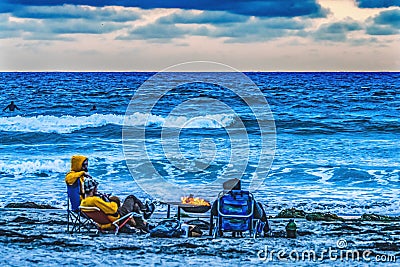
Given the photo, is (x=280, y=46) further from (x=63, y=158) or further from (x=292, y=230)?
(x=292, y=230)

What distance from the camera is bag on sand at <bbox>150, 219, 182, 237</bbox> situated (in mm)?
8008

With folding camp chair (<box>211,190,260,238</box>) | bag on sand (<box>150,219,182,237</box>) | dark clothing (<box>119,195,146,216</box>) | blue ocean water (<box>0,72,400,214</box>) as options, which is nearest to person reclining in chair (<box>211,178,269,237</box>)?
folding camp chair (<box>211,190,260,238</box>)

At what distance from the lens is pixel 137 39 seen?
93.5 ft

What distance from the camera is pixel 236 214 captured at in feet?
26.3

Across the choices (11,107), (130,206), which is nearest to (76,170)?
(130,206)

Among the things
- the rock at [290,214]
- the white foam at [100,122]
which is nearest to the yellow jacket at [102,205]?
the rock at [290,214]

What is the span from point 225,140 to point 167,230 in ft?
48.8

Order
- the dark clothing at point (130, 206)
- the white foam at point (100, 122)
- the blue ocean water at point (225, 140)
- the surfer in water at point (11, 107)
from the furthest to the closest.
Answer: the surfer in water at point (11, 107)
the white foam at point (100, 122)
the blue ocean water at point (225, 140)
the dark clothing at point (130, 206)

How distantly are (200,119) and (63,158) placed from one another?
376 inches

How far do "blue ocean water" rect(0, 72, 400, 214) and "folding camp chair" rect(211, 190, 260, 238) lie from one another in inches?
118

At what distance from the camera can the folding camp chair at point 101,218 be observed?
8.09m

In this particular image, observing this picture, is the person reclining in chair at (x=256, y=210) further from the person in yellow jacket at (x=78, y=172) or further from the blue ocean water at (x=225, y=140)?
the blue ocean water at (x=225, y=140)

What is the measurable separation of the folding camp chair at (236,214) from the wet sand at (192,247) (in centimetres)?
13

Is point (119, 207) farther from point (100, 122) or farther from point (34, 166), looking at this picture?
point (100, 122)
